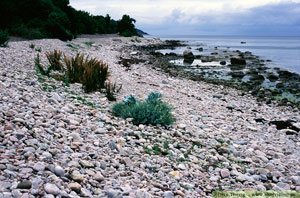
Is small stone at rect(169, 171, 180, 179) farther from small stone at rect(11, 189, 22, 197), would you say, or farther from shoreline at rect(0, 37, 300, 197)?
small stone at rect(11, 189, 22, 197)

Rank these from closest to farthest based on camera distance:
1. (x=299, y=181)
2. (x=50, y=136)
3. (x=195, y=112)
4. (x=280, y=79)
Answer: (x=50, y=136) < (x=299, y=181) < (x=195, y=112) < (x=280, y=79)

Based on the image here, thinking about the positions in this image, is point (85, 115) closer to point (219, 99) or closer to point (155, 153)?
point (155, 153)

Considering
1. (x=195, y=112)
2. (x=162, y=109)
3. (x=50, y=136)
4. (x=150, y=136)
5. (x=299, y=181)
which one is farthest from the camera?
(x=195, y=112)

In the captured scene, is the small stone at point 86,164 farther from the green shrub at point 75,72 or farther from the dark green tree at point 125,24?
the dark green tree at point 125,24

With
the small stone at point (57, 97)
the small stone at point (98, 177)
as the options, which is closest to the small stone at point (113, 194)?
the small stone at point (98, 177)

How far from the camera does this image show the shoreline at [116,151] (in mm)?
3229

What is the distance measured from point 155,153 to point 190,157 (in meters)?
0.70

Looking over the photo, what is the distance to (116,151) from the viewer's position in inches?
176

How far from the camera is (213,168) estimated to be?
474cm

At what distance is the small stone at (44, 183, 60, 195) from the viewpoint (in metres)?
2.76

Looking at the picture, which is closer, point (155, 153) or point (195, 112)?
point (155, 153)

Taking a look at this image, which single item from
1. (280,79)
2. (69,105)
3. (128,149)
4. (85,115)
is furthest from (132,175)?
(280,79)

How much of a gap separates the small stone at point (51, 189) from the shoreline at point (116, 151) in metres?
0.01

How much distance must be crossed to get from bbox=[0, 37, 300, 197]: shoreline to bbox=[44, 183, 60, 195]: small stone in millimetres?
10
